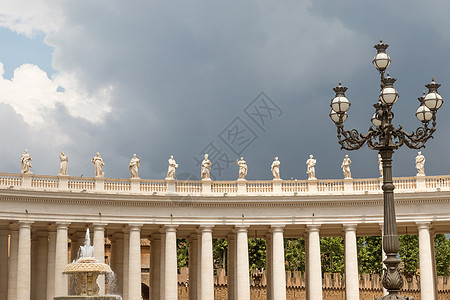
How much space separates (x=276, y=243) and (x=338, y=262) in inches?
2440

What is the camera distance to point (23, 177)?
280 ft

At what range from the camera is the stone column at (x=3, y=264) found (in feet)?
283

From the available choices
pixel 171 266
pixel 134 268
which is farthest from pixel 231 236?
pixel 134 268

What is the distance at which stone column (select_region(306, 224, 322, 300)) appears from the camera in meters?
88.4

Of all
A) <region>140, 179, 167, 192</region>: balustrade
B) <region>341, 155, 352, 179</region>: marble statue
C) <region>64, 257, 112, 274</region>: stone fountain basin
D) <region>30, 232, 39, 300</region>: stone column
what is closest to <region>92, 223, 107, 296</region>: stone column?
<region>140, 179, 167, 192</region>: balustrade

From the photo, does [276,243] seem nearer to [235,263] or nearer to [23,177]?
[235,263]

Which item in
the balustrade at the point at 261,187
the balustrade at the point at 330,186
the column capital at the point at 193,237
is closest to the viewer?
the balustrade at the point at 330,186

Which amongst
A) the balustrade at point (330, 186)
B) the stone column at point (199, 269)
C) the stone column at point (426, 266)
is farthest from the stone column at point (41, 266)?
the stone column at point (426, 266)

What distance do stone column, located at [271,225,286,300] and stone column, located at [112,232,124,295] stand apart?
17.6 metres

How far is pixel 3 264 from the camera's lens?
285ft

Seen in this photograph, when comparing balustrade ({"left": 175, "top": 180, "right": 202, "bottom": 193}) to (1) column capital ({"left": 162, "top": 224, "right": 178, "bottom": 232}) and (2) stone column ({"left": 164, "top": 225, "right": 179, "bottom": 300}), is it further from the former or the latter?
(2) stone column ({"left": 164, "top": 225, "right": 179, "bottom": 300})

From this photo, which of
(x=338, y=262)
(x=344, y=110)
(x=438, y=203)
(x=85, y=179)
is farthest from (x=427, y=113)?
(x=338, y=262)

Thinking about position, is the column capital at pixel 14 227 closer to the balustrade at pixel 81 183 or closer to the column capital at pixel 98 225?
the balustrade at pixel 81 183

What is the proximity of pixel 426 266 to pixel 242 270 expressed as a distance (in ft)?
66.2
